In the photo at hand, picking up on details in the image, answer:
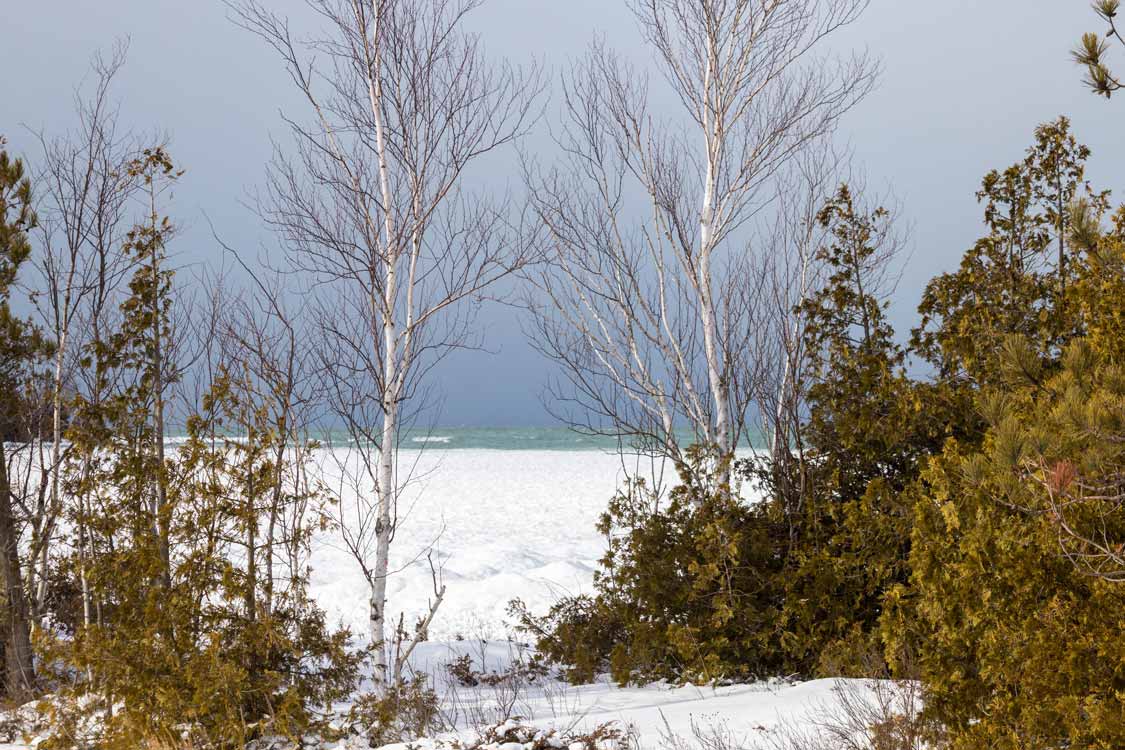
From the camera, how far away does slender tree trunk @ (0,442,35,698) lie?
737 centimetres

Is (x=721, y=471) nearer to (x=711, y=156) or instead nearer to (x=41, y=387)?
(x=711, y=156)

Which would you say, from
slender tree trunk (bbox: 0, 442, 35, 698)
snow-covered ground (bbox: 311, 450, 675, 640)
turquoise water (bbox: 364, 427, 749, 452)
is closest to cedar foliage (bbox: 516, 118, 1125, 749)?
snow-covered ground (bbox: 311, 450, 675, 640)

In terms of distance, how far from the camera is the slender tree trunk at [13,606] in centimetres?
737

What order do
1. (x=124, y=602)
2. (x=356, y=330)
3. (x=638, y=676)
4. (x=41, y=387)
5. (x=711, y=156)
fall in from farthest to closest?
(x=711, y=156), (x=41, y=387), (x=638, y=676), (x=356, y=330), (x=124, y=602)

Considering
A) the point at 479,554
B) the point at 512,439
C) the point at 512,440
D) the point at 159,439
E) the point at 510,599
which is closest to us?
the point at 159,439

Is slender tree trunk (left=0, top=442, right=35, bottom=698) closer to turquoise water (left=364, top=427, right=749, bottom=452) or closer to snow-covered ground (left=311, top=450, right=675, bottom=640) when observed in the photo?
snow-covered ground (left=311, top=450, right=675, bottom=640)

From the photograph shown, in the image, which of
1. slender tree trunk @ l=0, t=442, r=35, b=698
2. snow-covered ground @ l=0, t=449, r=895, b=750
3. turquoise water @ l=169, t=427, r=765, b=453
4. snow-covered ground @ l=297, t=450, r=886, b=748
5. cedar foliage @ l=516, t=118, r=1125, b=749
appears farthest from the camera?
turquoise water @ l=169, t=427, r=765, b=453

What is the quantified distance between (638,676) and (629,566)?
0.99 m

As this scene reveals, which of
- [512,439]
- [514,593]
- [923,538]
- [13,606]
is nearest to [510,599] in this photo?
[514,593]

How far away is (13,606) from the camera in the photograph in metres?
7.36

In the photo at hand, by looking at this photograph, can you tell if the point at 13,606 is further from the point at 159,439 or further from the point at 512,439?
the point at 512,439

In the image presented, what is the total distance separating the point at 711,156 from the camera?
8.91 metres

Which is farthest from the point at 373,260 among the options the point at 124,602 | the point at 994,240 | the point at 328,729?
the point at 994,240

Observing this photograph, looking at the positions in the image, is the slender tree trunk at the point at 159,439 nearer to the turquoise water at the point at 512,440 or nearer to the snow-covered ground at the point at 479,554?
the snow-covered ground at the point at 479,554
